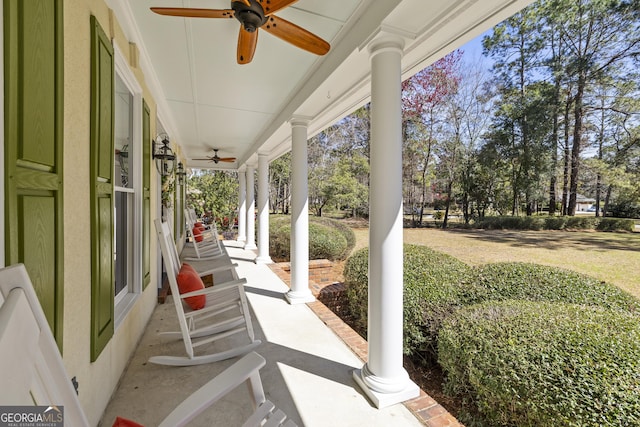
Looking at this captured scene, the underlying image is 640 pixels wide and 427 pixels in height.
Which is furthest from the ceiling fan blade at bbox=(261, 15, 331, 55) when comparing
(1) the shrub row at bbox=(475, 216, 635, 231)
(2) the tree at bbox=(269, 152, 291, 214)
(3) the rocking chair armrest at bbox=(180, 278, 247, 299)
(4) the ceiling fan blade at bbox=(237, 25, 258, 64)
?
(2) the tree at bbox=(269, 152, 291, 214)

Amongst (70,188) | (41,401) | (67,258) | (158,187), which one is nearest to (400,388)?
(41,401)

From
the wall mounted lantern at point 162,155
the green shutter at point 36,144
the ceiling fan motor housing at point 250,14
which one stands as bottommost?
the green shutter at point 36,144

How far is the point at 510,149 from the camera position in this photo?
487 inches

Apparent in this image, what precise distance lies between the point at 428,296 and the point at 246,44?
2757 millimetres

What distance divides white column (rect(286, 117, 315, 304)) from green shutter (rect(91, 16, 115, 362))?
2.33 meters

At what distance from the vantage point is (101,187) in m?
1.80

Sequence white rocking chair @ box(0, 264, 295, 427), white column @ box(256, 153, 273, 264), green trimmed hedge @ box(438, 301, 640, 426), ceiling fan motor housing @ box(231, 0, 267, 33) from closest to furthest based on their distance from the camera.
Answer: white rocking chair @ box(0, 264, 295, 427)
green trimmed hedge @ box(438, 301, 640, 426)
ceiling fan motor housing @ box(231, 0, 267, 33)
white column @ box(256, 153, 273, 264)

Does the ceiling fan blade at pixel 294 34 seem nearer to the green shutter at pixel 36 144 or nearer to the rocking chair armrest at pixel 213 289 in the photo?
the green shutter at pixel 36 144

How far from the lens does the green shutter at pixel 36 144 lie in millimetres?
954

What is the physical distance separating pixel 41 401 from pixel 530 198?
14.4 m

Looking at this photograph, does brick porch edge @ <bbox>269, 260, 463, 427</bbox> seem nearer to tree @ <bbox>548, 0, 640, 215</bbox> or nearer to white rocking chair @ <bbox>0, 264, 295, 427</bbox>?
white rocking chair @ <bbox>0, 264, 295, 427</bbox>

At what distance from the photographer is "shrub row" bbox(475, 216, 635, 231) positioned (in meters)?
9.10

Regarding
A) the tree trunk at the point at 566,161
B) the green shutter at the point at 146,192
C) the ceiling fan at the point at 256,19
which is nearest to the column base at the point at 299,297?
the green shutter at the point at 146,192

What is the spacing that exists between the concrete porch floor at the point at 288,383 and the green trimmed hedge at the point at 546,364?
0.35 m
